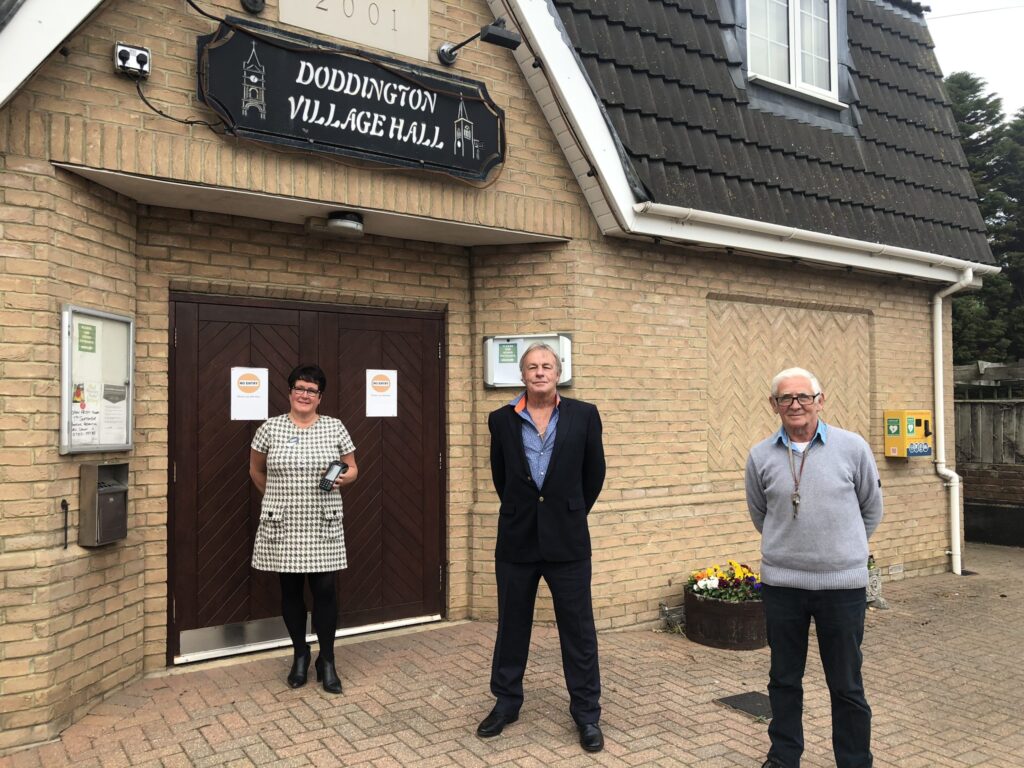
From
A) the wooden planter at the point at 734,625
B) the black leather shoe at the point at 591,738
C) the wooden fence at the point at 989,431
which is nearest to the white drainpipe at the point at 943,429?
the wooden fence at the point at 989,431

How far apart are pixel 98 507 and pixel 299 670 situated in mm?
1515

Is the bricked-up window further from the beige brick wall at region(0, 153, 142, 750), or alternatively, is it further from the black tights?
the beige brick wall at region(0, 153, 142, 750)

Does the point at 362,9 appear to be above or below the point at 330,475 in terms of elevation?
above

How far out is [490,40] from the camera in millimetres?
5609

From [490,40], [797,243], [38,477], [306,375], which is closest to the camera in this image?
[38,477]

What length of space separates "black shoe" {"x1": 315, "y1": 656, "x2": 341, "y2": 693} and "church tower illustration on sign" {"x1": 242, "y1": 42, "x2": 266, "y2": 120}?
128 inches

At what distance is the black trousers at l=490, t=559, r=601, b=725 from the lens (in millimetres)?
4414

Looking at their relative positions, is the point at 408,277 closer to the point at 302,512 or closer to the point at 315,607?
the point at 302,512

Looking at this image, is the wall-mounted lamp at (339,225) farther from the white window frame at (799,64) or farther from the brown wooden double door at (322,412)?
the white window frame at (799,64)

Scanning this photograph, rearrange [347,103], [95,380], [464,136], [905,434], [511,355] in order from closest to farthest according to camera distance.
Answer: [95,380]
[347,103]
[464,136]
[511,355]
[905,434]

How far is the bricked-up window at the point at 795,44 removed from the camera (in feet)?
26.9

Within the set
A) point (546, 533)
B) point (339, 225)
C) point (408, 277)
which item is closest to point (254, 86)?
point (339, 225)

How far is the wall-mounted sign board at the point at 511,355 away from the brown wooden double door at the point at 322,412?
1.36ft

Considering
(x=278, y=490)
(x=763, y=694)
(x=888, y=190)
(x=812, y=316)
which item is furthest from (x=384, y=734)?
(x=888, y=190)
